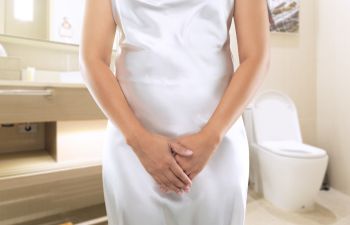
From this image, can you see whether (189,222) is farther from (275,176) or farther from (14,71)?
(275,176)

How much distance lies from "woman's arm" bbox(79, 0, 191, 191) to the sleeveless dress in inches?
1.1

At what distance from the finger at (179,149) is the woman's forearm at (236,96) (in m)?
0.04

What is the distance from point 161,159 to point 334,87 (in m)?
2.25

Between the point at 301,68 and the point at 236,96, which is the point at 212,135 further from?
the point at 301,68

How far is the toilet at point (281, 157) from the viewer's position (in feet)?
5.82

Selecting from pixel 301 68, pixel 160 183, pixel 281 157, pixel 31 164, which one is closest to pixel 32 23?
pixel 31 164

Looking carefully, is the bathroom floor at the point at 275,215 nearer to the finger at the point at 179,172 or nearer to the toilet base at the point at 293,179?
the toilet base at the point at 293,179

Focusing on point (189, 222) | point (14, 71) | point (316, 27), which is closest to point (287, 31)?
point (316, 27)

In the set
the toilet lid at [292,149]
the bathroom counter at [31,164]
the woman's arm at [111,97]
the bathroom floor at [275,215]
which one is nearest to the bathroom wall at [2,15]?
the bathroom counter at [31,164]

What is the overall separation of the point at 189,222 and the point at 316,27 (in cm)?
244

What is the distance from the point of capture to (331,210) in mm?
1891

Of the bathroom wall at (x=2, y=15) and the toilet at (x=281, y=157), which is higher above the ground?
the bathroom wall at (x=2, y=15)

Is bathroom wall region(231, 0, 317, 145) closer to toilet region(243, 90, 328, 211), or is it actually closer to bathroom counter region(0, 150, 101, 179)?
toilet region(243, 90, 328, 211)

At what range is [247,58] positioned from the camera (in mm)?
511
